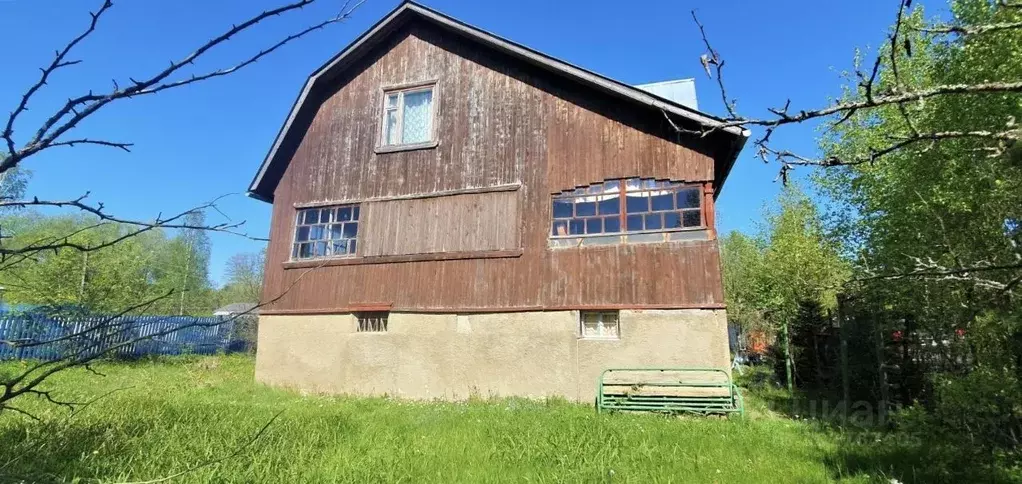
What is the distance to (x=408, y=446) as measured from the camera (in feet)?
21.3

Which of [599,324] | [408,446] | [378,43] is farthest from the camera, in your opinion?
[378,43]

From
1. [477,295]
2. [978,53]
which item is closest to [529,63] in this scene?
[477,295]

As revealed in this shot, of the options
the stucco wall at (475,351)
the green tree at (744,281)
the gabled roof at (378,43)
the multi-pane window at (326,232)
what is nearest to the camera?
the stucco wall at (475,351)

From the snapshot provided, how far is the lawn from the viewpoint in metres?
5.14

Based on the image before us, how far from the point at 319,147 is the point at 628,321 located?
958cm

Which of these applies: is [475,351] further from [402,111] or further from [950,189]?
[950,189]

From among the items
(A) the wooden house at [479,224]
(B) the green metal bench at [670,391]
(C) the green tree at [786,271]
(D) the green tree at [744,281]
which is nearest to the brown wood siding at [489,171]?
(A) the wooden house at [479,224]

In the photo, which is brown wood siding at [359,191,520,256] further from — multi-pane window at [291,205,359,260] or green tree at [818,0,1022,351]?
green tree at [818,0,1022,351]

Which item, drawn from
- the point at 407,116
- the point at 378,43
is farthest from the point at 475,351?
the point at 378,43

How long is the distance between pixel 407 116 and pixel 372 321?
5495 millimetres

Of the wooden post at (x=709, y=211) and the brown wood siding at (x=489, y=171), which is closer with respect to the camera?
the wooden post at (x=709, y=211)

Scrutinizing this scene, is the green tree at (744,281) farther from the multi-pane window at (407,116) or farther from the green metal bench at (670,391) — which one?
the multi-pane window at (407,116)

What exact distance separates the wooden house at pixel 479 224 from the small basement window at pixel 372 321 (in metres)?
0.03

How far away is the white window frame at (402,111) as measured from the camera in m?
13.4
